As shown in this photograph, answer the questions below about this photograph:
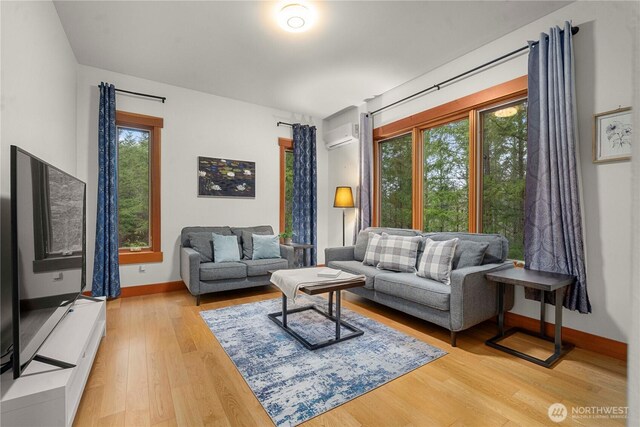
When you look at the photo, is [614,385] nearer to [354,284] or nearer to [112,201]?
[354,284]

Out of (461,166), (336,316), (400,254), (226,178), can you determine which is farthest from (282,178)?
(336,316)

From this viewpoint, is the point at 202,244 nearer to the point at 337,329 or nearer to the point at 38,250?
the point at 337,329

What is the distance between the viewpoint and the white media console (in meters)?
1.32

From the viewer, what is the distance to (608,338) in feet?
7.93

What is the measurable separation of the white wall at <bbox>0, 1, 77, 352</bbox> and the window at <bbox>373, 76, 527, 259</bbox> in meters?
3.67

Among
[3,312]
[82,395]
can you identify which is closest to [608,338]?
[82,395]

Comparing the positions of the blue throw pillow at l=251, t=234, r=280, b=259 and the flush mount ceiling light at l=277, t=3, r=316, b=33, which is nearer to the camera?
the flush mount ceiling light at l=277, t=3, r=316, b=33

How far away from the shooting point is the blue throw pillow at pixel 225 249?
393 cm

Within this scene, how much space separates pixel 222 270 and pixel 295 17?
2.68 metres

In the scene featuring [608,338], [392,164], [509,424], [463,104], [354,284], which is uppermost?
[463,104]

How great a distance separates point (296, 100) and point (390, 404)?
13.3 feet

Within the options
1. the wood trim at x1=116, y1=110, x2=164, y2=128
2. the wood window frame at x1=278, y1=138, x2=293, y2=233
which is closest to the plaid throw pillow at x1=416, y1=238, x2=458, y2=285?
the wood window frame at x1=278, y1=138, x2=293, y2=233

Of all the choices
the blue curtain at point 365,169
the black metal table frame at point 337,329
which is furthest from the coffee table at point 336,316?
the blue curtain at point 365,169

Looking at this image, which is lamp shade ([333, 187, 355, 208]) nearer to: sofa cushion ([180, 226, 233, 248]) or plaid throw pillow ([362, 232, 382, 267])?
plaid throw pillow ([362, 232, 382, 267])
